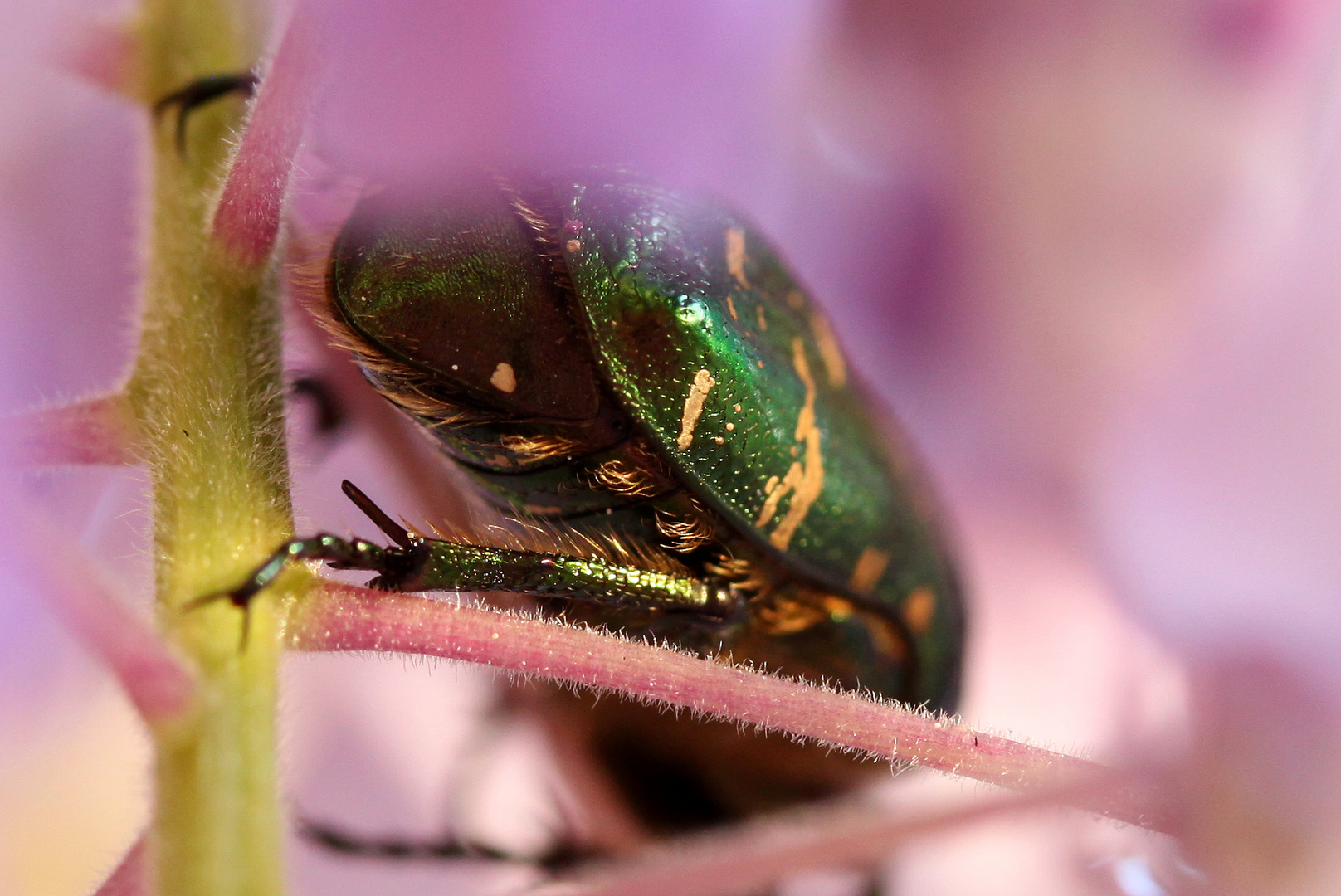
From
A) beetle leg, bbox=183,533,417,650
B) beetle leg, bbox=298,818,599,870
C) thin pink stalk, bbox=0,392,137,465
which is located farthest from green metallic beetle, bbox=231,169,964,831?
beetle leg, bbox=298,818,599,870

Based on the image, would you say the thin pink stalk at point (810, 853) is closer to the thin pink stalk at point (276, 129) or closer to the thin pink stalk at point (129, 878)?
the thin pink stalk at point (129, 878)

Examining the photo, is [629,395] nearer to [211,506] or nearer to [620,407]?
[620,407]

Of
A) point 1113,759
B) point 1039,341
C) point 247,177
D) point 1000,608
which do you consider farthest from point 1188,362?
point 247,177

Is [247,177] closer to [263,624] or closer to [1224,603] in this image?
[263,624]

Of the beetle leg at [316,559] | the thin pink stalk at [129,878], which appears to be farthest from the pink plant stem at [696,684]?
the thin pink stalk at [129,878]

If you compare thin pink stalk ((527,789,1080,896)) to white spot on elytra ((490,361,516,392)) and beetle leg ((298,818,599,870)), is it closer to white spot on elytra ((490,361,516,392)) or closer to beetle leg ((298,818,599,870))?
white spot on elytra ((490,361,516,392))

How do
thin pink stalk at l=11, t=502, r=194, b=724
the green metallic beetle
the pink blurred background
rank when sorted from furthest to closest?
1. the pink blurred background
2. the green metallic beetle
3. thin pink stalk at l=11, t=502, r=194, b=724
